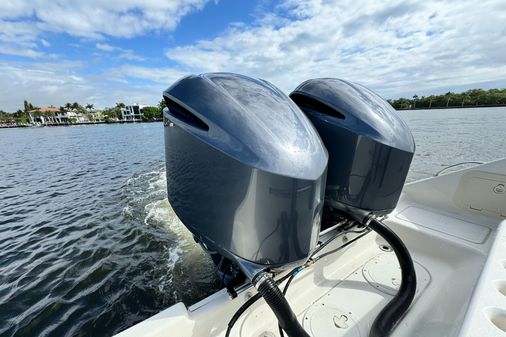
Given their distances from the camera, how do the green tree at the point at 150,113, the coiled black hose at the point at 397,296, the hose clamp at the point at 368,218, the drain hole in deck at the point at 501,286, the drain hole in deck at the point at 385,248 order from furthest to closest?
the green tree at the point at 150,113, the drain hole in deck at the point at 385,248, the hose clamp at the point at 368,218, the coiled black hose at the point at 397,296, the drain hole in deck at the point at 501,286

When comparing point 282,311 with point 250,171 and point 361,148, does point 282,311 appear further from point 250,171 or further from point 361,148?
point 361,148

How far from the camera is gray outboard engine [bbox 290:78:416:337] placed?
1166 millimetres

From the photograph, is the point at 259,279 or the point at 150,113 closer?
the point at 259,279

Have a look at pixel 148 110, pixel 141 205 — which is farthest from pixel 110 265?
pixel 148 110

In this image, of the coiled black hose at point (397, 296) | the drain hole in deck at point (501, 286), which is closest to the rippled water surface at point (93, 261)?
the coiled black hose at point (397, 296)

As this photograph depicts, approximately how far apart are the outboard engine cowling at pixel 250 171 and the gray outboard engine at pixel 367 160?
0.30 m

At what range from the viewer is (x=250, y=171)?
831 mm

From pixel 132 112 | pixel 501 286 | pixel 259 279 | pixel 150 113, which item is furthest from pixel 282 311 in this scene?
pixel 132 112

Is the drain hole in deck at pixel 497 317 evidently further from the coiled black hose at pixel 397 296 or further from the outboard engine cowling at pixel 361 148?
the outboard engine cowling at pixel 361 148

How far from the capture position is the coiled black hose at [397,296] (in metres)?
1.13

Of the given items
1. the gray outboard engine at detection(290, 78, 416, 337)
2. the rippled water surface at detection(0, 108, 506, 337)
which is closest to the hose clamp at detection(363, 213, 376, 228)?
the gray outboard engine at detection(290, 78, 416, 337)

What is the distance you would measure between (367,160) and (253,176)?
636mm

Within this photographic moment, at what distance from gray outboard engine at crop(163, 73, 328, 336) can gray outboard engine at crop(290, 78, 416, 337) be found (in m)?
0.30

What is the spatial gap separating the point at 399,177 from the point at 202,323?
1.12m
